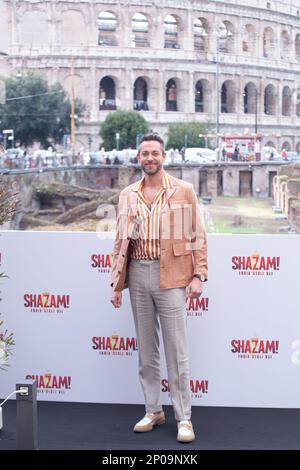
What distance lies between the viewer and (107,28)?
44.5 meters

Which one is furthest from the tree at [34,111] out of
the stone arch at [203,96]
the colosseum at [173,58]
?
the stone arch at [203,96]

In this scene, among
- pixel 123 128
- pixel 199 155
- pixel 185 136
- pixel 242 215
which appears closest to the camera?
pixel 242 215

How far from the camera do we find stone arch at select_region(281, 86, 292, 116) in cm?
4744

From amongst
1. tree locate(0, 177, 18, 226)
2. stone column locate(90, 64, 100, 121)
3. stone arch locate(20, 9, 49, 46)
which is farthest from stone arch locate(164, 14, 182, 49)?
tree locate(0, 177, 18, 226)

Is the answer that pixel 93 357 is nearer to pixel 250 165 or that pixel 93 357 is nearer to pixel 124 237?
pixel 124 237

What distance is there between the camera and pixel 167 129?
43219 millimetres

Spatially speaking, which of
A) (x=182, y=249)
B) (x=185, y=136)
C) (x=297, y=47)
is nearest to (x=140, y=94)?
(x=185, y=136)

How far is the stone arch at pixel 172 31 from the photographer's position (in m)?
45.2

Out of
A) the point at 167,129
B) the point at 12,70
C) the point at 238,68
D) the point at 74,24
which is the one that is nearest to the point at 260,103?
the point at 238,68

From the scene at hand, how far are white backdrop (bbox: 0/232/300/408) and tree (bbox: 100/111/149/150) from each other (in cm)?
3433

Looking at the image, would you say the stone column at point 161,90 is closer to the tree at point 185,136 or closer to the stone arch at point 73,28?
the tree at point 185,136

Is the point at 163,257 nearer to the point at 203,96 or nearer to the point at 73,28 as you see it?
the point at 73,28

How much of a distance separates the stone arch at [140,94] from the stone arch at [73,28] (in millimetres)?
3678

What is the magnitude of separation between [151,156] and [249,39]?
4473cm
